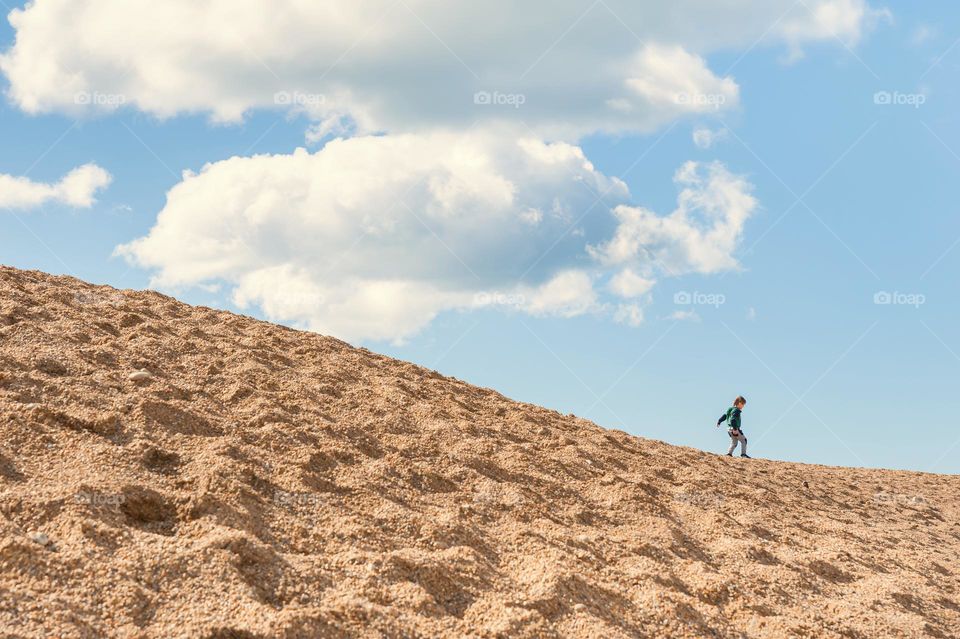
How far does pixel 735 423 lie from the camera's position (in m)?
14.7

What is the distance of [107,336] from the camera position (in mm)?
8336

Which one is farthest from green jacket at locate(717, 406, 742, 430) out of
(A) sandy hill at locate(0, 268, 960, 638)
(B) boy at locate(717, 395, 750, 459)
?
(A) sandy hill at locate(0, 268, 960, 638)

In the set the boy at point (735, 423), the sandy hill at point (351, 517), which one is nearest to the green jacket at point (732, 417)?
the boy at point (735, 423)

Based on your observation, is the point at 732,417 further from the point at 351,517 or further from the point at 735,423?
the point at 351,517

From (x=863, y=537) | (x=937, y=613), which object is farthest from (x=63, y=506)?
(x=863, y=537)

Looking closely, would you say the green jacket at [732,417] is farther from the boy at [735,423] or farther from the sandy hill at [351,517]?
the sandy hill at [351,517]

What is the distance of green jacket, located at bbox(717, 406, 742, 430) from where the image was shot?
48.1ft

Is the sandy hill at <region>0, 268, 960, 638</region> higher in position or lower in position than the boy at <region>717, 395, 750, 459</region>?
lower

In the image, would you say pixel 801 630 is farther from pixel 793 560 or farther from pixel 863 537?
pixel 863 537

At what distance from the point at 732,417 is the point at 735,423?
15 cm

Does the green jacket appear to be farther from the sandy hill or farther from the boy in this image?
the sandy hill

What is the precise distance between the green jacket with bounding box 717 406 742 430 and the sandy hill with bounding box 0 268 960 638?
15.5ft

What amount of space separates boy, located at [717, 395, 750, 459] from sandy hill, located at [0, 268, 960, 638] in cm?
446

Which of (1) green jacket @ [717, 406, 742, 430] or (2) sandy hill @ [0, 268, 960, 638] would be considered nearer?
(2) sandy hill @ [0, 268, 960, 638]
